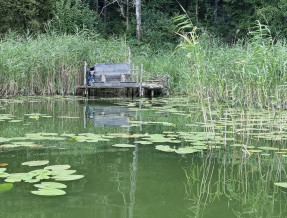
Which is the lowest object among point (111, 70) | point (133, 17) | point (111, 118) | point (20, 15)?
point (111, 118)

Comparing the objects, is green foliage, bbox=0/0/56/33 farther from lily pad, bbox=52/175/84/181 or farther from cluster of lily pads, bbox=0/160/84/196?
lily pad, bbox=52/175/84/181

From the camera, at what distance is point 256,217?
5.85ft

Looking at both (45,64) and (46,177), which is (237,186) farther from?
(45,64)

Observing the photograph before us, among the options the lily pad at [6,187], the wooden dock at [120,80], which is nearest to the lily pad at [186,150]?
the lily pad at [6,187]

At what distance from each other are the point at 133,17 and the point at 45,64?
39.3 feet

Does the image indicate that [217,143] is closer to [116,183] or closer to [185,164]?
[185,164]

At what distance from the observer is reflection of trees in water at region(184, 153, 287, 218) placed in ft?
6.22

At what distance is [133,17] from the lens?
65.8 ft

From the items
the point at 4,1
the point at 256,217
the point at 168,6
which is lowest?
the point at 256,217

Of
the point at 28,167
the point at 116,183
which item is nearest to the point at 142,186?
the point at 116,183

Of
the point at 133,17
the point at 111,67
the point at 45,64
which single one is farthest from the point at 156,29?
the point at 45,64

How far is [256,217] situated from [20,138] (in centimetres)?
235

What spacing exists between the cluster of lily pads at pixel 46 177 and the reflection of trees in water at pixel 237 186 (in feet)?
2.36

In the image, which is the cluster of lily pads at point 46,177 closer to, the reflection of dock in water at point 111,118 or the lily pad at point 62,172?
the lily pad at point 62,172
